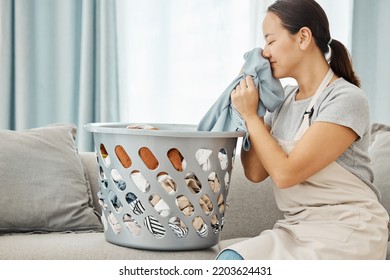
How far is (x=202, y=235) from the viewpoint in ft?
5.82

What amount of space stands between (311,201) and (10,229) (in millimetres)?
975

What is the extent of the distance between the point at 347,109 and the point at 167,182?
20.0 inches

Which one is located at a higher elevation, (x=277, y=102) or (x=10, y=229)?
(x=277, y=102)

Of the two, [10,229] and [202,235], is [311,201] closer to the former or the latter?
[202,235]

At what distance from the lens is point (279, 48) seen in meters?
1.81

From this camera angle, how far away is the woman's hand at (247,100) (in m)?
1.78

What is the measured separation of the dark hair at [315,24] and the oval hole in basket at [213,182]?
1.49 ft

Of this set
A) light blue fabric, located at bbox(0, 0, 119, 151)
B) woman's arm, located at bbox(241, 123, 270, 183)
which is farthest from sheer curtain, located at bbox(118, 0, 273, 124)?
woman's arm, located at bbox(241, 123, 270, 183)

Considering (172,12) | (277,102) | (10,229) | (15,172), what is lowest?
(10,229)

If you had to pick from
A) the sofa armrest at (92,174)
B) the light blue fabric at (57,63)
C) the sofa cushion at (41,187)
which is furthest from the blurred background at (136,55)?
the sofa cushion at (41,187)

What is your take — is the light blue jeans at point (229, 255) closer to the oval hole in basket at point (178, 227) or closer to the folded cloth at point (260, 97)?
the oval hole in basket at point (178, 227)

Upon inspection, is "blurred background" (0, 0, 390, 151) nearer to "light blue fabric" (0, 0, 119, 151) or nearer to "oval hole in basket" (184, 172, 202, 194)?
"light blue fabric" (0, 0, 119, 151)
